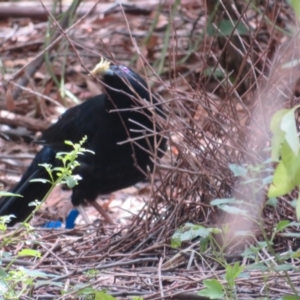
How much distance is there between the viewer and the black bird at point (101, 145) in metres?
4.30

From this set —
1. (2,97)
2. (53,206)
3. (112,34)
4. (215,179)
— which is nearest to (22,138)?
(2,97)

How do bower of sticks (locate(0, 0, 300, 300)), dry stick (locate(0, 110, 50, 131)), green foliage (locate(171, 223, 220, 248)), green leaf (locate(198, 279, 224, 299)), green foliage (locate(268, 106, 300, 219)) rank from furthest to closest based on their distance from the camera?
1. dry stick (locate(0, 110, 50, 131))
2. bower of sticks (locate(0, 0, 300, 300))
3. green foliage (locate(171, 223, 220, 248))
4. green leaf (locate(198, 279, 224, 299))
5. green foliage (locate(268, 106, 300, 219))

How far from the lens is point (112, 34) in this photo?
7594mm

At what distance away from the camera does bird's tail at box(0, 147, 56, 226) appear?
184 inches

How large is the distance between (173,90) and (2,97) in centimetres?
400

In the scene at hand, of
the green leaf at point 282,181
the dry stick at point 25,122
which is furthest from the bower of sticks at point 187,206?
the dry stick at point 25,122

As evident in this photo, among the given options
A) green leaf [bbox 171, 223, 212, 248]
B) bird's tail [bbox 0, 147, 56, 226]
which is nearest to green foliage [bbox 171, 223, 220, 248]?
green leaf [bbox 171, 223, 212, 248]

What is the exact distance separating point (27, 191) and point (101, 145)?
690 mm

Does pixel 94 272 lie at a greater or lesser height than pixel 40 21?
greater

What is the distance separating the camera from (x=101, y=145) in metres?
4.46

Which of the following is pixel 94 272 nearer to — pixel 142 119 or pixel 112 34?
pixel 142 119

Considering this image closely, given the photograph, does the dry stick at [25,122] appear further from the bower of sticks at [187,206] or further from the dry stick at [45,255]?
the dry stick at [45,255]

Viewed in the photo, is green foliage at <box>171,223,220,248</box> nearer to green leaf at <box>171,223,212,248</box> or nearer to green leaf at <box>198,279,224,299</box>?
green leaf at <box>171,223,212,248</box>

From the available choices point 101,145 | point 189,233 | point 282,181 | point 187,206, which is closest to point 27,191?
point 101,145
